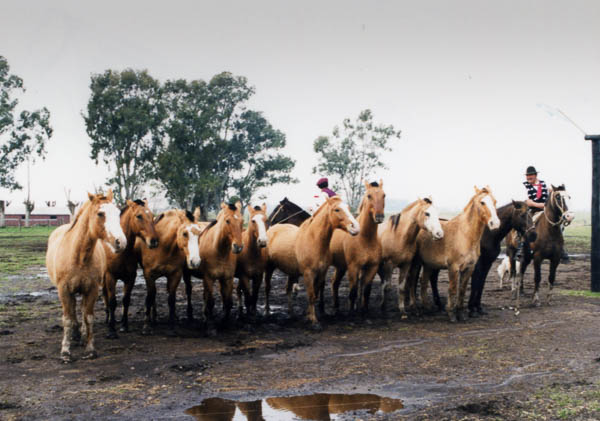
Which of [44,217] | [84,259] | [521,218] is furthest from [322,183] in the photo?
[44,217]

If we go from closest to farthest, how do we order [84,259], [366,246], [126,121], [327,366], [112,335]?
[327,366] → [84,259] → [112,335] → [366,246] → [126,121]

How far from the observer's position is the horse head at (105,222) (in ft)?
23.4

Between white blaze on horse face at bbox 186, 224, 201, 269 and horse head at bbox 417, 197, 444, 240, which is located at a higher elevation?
horse head at bbox 417, 197, 444, 240

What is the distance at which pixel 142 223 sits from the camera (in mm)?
8641

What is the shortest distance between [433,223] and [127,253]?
219 inches

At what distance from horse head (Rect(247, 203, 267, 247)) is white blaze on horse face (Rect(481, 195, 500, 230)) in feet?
13.2

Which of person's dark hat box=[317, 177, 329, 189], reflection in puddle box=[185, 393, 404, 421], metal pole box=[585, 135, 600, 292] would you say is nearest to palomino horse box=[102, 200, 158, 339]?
reflection in puddle box=[185, 393, 404, 421]

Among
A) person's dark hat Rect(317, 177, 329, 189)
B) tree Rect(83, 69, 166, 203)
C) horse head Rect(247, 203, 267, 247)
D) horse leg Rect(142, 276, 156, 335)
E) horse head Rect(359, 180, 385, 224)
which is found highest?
tree Rect(83, 69, 166, 203)

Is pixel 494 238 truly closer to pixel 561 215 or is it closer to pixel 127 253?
pixel 561 215

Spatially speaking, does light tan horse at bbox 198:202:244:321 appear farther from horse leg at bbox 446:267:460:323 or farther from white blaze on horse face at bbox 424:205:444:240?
horse leg at bbox 446:267:460:323

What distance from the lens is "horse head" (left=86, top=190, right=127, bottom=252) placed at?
7.12 meters

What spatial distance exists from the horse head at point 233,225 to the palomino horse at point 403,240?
10.7 feet

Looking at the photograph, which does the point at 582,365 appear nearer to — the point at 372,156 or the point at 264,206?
the point at 264,206

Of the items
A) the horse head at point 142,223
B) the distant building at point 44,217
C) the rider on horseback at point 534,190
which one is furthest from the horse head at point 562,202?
the distant building at point 44,217
